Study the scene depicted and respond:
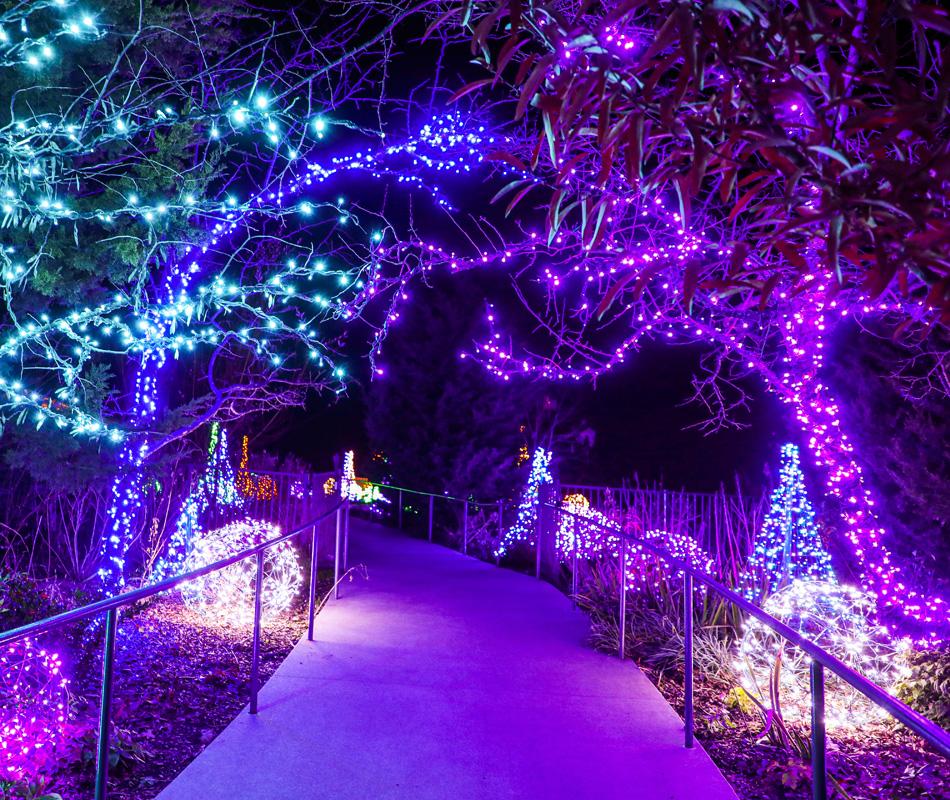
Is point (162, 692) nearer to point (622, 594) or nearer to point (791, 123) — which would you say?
point (622, 594)

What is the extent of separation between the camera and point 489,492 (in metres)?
16.3

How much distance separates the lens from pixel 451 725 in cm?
450

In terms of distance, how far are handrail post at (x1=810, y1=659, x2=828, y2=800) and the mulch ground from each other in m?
2.93

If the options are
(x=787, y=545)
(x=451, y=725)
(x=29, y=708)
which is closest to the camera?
(x=29, y=708)

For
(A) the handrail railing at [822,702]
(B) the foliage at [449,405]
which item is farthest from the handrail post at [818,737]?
(B) the foliage at [449,405]

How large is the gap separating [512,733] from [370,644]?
2.15 m

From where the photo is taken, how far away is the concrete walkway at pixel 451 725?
373cm

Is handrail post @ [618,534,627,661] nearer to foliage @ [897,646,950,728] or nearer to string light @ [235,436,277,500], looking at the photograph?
foliage @ [897,646,950,728]

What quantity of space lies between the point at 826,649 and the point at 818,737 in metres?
2.62

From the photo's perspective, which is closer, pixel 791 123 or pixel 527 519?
pixel 791 123

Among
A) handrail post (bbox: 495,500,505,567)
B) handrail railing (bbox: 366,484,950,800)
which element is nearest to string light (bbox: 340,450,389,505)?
handrail post (bbox: 495,500,505,567)

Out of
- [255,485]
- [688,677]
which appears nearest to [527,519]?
[255,485]

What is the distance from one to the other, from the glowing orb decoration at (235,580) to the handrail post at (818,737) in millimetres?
5418

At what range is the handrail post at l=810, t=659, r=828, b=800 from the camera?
264 cm
